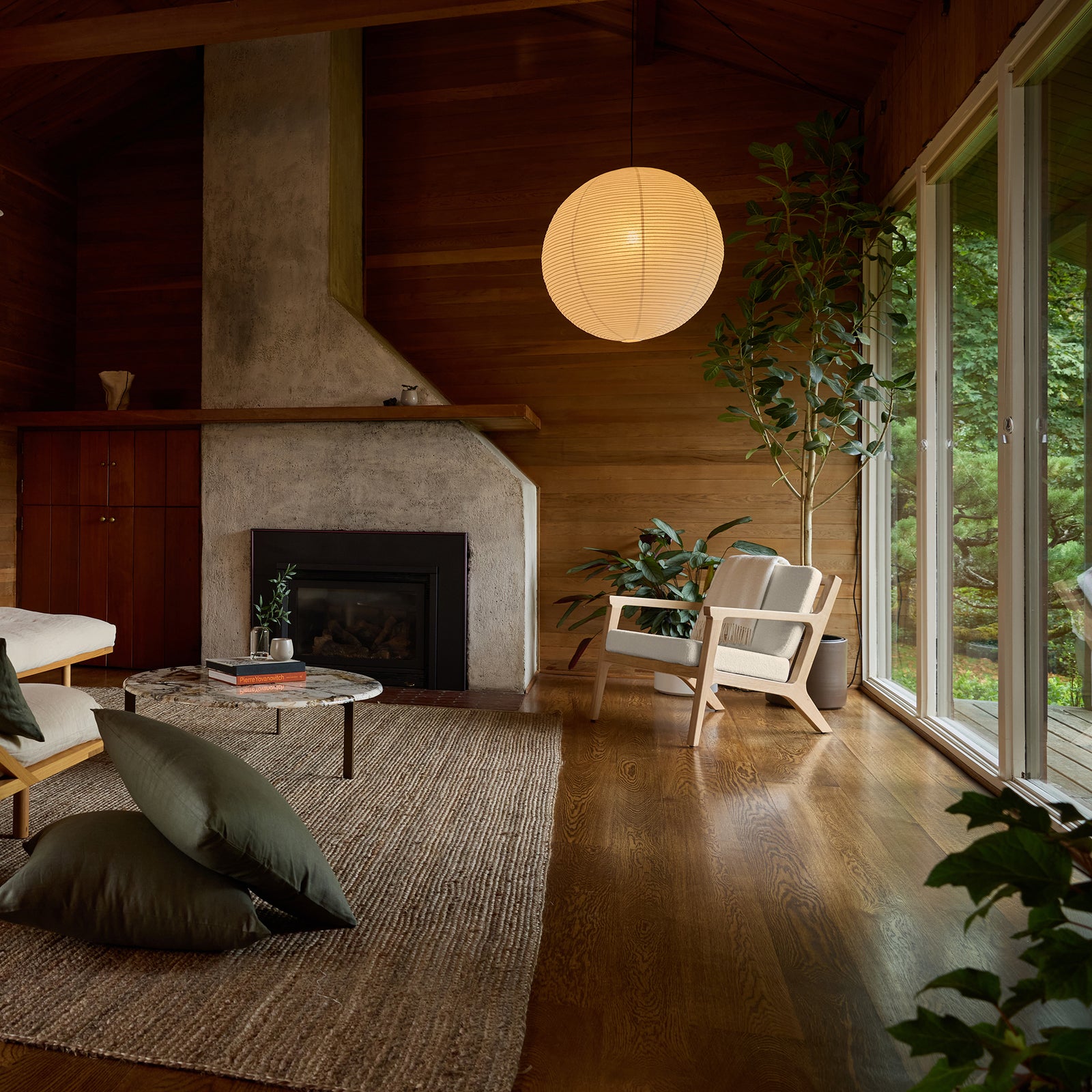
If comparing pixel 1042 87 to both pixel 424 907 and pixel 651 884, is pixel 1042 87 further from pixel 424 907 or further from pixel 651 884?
pixel 424 907

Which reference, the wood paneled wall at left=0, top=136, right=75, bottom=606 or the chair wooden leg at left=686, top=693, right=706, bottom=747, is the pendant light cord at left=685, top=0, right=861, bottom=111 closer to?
the chair wooden leg at left=686, top=693, right=706, bottom=747

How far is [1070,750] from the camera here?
2.46 m

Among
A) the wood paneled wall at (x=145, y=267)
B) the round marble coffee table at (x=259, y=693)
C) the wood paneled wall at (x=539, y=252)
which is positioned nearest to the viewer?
the round marble coffee table at (x=259, y=693)

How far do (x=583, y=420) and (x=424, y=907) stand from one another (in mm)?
3496

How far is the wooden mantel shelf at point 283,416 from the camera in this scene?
443 centimetres

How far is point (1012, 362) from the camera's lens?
2.71 meters

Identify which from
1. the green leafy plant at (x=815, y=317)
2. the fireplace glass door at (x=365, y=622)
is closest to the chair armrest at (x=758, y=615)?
the green leafy plant at (x=815, y=317)

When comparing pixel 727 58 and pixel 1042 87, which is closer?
pixel 1042 87

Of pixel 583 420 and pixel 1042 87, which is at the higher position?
pixel 1042 87

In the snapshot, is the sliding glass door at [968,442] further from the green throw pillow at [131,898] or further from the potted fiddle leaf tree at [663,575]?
the green throw pillow at [131,898]

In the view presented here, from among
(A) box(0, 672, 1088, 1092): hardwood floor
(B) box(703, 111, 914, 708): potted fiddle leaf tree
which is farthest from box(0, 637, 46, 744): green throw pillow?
(B) box(703, 111, 914, 708): potted fiddle leaf tree

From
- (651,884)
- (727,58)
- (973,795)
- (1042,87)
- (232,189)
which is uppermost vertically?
(727,58)

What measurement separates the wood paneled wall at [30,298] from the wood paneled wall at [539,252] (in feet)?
6.82

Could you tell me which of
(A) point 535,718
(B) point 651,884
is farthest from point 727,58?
(B) point 651,884
